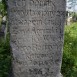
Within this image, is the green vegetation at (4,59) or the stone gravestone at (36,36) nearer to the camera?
the stone gravestone at (36,36)

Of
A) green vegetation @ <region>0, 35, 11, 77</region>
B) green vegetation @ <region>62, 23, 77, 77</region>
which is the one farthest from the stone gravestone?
green vegetation @ <region>62, 23, 77, 77</region>

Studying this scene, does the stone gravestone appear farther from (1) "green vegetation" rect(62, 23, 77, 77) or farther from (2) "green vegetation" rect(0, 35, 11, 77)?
(1) "green vegetation" rect(62, 23, 77, 77)

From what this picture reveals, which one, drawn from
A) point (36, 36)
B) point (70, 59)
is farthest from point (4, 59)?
→ point (36, 36)

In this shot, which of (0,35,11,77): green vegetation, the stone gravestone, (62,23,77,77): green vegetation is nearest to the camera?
the stone gravestone

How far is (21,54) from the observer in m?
3.53

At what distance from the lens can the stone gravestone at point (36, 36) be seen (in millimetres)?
3271

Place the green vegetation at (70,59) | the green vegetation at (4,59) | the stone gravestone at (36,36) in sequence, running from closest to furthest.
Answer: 1. the stone gravestone at (36,36)
2. the green vegetation at (4,59)
3. the green vegetation at (70,59)

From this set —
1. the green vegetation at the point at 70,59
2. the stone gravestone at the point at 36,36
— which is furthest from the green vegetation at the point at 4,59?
the green vegetation at the point at 70,59

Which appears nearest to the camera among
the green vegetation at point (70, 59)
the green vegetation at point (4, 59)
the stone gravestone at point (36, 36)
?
the stone gravestone at point (36, 36)

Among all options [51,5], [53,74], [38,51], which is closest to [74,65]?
Answer: [53,74]

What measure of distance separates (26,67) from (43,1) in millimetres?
967

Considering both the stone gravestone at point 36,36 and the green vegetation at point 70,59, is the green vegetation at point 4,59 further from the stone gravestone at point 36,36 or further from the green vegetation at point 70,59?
the green vegetation at point 70,59

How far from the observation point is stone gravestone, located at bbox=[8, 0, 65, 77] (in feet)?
10.7

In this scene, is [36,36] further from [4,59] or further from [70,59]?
[70,59]
